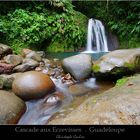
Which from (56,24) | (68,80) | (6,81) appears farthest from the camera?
(56,24)

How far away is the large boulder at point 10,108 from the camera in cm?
358

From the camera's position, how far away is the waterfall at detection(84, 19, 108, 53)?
9.50 m

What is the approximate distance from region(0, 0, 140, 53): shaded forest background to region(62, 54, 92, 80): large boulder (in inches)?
110

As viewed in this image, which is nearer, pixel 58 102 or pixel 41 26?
pixel 58 102

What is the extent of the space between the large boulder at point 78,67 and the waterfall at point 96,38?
381 centimetres

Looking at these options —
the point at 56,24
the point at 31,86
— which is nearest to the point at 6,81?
the point at 31,86

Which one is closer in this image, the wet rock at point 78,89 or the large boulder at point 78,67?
the wet rock at point 78,89

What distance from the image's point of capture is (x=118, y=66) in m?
5.04

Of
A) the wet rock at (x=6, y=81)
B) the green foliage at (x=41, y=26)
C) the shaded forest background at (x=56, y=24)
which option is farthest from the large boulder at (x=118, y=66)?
the green foliage at (x=41, y=26)

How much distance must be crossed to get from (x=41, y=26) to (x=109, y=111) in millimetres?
6364

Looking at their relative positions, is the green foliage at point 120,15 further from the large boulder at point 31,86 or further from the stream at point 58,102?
the large boulder at point 31,86

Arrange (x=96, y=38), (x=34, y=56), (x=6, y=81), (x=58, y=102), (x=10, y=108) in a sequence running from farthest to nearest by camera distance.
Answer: (x=96, y=38) < (x=34, y=56) < (x=6, y=81) < (x=58, y=102) < (x=10, y=108)

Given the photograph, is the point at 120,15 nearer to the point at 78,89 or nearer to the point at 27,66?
the point at 27,66
